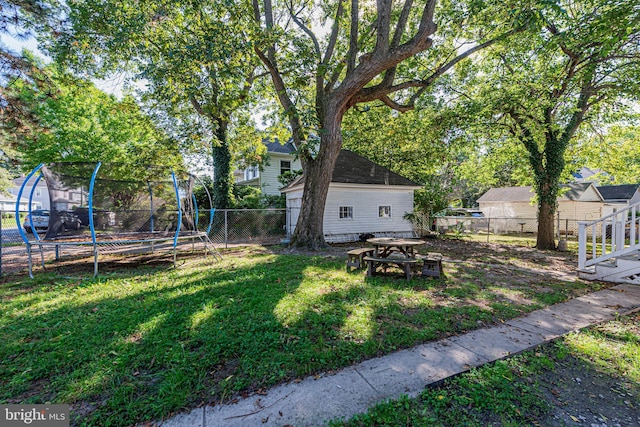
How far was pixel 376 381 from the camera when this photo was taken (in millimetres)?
2500

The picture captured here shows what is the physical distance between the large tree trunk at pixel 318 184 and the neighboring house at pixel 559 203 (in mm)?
14938

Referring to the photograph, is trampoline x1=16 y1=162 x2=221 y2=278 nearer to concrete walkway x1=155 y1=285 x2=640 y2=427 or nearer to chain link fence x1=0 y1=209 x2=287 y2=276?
chain link fence x1=0 y1=209 x2=287 y2=276

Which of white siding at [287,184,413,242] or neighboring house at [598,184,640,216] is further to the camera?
neighboring house at [598,184,640,216]

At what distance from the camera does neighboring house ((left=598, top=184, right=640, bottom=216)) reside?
19.6m

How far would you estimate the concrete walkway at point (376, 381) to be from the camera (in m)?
2.09

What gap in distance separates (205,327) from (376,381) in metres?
2.30

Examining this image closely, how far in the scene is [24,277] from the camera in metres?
6.27

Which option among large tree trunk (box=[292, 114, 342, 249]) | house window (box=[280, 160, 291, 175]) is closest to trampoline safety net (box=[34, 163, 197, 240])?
large tree trunk (box=[292, 114, 342, 249])

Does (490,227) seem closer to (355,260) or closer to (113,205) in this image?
(355,260)

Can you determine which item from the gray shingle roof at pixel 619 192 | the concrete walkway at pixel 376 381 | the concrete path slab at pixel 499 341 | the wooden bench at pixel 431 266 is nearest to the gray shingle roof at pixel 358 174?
the wooden bench at pixel 431 266

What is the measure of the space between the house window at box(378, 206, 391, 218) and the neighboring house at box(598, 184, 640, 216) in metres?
17.9

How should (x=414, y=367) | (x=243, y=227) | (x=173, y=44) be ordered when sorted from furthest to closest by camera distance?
(x=243, y=227)
(x=173, y=44)
(x=414, y=367)

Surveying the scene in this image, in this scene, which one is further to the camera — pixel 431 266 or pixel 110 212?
pixel 110 212

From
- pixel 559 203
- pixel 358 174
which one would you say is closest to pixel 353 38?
pixel 358 174
